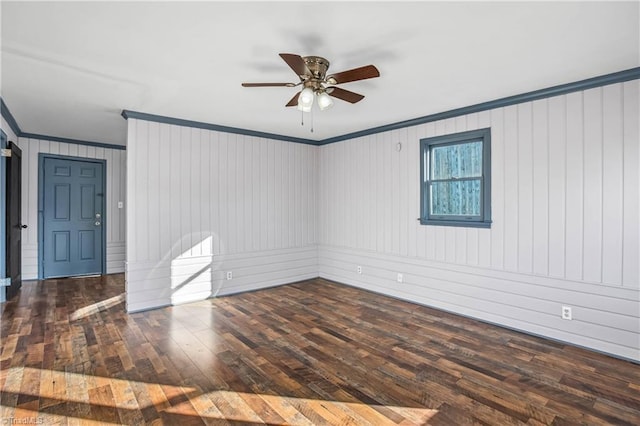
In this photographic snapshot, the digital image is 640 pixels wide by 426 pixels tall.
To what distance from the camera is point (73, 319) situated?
13.1 ft

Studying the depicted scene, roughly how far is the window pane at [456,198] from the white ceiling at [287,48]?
38.8 inches

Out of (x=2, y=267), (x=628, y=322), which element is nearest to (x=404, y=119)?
(x=628, y=322)

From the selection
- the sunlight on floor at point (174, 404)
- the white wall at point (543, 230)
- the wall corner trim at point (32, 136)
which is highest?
the wall corner trim at point (32, 136)

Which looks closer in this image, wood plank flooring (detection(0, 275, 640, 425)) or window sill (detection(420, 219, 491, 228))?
wood plank flooring (detection(0, 275, 640, 425))

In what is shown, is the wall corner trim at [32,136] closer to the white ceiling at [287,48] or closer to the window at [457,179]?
the white ceiling at [287,48]

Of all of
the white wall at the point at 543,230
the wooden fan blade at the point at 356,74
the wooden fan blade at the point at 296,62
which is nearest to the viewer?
the wooden fan blade at the point at 296,62

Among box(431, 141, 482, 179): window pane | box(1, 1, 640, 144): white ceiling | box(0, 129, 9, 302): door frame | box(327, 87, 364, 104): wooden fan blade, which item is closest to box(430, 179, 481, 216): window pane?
box(431, 141, 482, 179): window pane

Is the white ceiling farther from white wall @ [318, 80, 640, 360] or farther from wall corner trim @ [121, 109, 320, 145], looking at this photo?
white wall @ [318, 80, 640, 360]

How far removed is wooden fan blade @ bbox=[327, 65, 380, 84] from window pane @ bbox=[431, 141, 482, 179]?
2268 mm

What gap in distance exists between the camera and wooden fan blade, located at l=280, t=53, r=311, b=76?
7.24ft

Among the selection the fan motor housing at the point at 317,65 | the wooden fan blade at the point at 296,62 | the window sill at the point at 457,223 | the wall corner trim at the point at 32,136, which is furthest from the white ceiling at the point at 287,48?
the window sill at the point at 457,223

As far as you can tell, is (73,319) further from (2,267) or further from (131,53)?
(131,53)

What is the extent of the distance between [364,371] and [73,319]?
347 centimetres

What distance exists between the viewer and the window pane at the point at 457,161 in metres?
4.15
